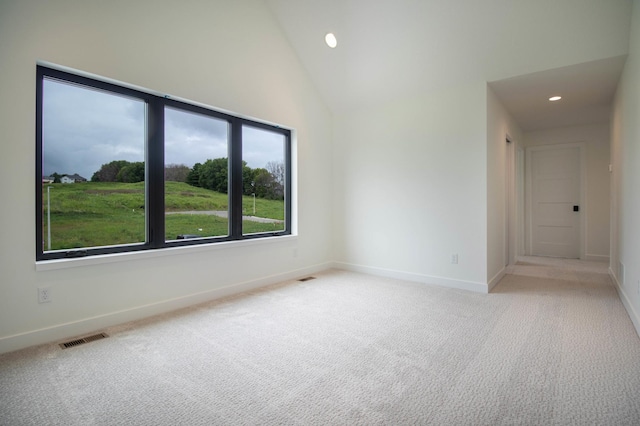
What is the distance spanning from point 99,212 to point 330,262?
3.25 m

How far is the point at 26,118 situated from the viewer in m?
2.30

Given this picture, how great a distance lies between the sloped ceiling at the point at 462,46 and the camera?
2.93m

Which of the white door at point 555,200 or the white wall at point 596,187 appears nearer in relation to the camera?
the white wall at point 596,187

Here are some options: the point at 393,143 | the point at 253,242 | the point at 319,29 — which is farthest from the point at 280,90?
the point at 253,242

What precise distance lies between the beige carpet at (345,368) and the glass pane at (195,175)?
914 millimetres

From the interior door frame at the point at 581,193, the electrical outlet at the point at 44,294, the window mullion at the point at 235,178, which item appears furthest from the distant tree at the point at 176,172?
the interior door frame at the point at 581,193

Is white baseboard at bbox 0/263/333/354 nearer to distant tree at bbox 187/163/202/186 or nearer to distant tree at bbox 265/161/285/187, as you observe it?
distant tree at bbox 187/163/202/186

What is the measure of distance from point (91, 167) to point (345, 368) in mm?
2672

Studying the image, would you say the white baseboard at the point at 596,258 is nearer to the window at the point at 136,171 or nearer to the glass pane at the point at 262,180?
the glass pane at the point at 262,180

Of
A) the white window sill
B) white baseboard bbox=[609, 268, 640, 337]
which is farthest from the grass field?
white baseboard bbox=[609, 268, 640, 337]

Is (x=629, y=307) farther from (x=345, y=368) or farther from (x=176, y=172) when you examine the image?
(x=176, y=172)

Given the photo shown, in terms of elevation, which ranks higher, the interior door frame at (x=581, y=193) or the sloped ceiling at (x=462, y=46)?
the sloped ceiling at (x=462, y=46)

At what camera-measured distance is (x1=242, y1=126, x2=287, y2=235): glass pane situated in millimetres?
4051

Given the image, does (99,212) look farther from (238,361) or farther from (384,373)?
(384,373)
